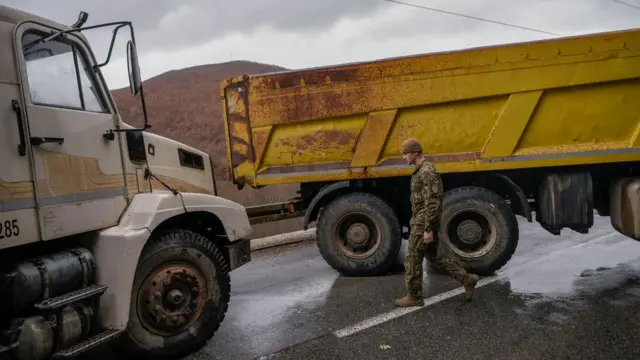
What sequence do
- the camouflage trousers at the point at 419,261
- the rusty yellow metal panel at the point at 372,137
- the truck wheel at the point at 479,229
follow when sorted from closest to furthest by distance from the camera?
the camouflage trousers at the point at 419,261
the truck wheel at the point at 479,229
the rusty yellow metal panel at the point at 372,137

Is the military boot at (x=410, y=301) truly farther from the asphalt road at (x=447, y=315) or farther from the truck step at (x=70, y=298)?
the truck step at (x=70, y=298)

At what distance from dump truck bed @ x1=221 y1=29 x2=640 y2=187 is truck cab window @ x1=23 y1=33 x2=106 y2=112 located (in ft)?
8.86

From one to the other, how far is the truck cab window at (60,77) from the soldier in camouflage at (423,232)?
284 centimetres

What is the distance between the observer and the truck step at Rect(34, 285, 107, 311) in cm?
299

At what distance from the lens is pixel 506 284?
5.55 m

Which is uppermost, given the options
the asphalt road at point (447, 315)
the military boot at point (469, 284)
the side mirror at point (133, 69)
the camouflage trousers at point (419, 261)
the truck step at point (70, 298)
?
the side mirror at point (133, 69)

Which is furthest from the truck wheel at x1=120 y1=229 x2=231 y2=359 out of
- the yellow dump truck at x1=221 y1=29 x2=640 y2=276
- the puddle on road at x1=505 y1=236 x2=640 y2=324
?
the puddle on road at x1=505 y1=236 x2=640 y2=324

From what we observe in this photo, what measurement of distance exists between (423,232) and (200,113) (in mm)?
29137

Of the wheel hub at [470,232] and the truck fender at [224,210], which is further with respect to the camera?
the wheel hub at [470,232]

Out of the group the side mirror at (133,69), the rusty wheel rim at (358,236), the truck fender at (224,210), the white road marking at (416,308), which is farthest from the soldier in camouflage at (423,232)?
the side mirror at (133,69)

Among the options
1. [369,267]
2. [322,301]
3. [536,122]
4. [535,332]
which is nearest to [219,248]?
[322,301]

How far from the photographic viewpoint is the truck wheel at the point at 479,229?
591 cm

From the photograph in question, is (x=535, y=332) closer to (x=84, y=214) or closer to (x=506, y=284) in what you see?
(x=506, y=284)

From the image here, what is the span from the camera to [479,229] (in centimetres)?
602
